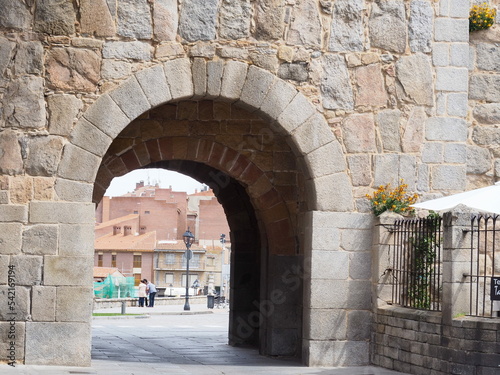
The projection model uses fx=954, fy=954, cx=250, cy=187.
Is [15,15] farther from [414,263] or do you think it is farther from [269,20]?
[414,263]

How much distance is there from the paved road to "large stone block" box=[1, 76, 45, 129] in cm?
245

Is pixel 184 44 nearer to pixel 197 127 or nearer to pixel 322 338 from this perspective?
pixel 197 127

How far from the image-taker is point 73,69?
9828mm

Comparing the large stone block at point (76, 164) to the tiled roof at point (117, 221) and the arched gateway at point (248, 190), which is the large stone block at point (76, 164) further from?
the tiled roof at point (117, 221)

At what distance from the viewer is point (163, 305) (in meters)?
35.7

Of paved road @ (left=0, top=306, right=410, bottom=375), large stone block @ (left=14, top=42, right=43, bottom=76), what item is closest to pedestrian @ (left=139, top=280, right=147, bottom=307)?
paved road @ (left=0, top=306, right=410, bottom=375)

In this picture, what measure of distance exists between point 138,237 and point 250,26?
2108 inches

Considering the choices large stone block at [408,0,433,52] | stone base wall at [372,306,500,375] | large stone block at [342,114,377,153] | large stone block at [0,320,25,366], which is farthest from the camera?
large stone block at [408,0,433,52]

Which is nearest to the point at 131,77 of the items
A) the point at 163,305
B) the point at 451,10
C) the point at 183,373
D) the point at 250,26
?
the point at 250,26

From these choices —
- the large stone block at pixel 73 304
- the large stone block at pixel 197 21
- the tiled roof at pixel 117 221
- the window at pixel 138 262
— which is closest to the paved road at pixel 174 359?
the large stone block at pixel 73 304

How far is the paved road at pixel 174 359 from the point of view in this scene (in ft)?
31.5

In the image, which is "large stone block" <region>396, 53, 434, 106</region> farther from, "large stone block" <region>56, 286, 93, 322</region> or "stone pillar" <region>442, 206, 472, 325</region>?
"large stone block" <region>56, 286, 93, 322</region>

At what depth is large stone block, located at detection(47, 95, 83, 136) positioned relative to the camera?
32.0ft

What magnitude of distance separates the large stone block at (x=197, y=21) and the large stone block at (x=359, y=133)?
5.92ft
